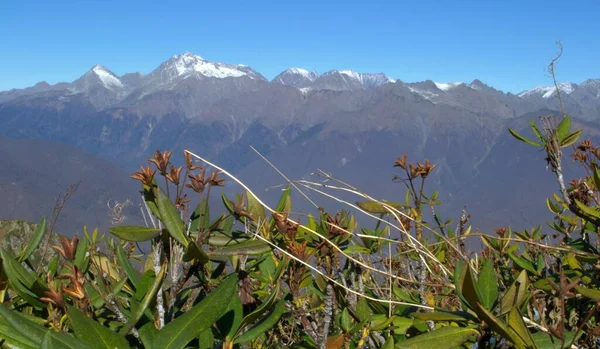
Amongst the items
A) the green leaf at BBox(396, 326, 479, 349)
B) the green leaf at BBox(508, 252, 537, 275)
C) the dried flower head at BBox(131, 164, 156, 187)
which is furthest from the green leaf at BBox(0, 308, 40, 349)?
the green leaf at BBox(508, 252, 537, 275)

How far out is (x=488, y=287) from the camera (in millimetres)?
958

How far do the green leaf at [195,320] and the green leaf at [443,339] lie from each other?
36 cm

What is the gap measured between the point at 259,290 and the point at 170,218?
61 cm

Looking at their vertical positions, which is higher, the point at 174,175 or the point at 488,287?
the point at 174,175

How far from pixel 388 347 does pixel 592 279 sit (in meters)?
0.65

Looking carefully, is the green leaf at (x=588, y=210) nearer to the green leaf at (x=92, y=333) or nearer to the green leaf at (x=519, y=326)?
the green leaf at (x=519, y=326)

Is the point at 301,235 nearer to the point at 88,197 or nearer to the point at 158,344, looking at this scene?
the point at 158,344

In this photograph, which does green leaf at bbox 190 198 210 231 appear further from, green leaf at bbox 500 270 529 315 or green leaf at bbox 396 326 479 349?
green leaf at bbox 500 270 529 315

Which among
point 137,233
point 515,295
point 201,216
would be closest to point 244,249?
point 201,216

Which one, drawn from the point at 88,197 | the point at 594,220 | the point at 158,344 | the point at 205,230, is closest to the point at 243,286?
the point at 205,230

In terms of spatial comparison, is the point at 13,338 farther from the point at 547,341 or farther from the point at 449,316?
the point at 547,341

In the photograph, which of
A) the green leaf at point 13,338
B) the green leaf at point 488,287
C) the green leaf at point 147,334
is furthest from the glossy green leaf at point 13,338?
the green leaf at point 488,287

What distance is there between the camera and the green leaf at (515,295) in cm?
99

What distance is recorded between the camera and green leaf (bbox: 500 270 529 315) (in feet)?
3.26
